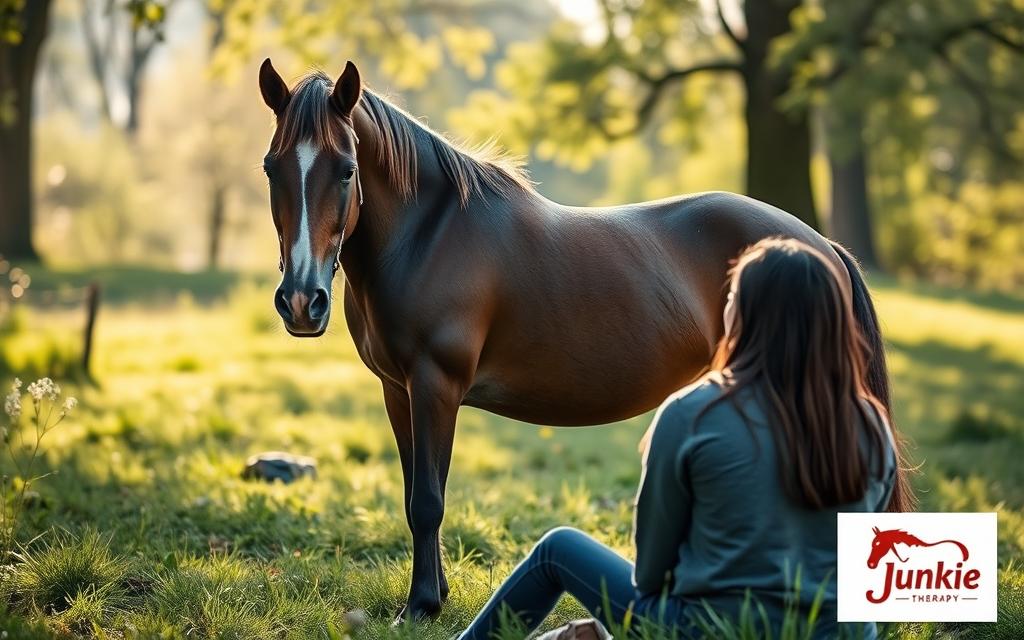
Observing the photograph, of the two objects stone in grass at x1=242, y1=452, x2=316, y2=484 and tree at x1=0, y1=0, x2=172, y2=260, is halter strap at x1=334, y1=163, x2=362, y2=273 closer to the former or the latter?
stone in grass at x1=242, y1=452, x2=316, y2=484

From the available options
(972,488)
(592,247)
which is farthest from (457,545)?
(972,488)

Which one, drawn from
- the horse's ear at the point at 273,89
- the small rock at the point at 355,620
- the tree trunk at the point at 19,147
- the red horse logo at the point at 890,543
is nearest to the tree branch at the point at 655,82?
the tree trunk at the point at 19,147

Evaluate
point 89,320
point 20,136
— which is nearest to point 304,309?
point 89,320

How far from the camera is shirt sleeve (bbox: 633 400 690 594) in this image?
2.90 m

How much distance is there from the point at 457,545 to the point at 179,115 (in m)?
33.6

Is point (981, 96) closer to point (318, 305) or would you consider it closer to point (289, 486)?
point (289, 486)

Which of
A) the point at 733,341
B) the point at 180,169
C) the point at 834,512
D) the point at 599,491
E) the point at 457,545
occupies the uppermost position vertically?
the point at 733,341

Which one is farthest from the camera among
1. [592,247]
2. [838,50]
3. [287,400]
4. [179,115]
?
[179,115]

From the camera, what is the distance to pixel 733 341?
302 cm

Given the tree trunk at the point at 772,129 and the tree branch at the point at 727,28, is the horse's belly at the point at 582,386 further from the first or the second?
the tree branch at the point at 727,28

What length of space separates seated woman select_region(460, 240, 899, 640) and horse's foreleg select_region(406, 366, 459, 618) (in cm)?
135

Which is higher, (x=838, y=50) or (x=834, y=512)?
(x=838, y=50)

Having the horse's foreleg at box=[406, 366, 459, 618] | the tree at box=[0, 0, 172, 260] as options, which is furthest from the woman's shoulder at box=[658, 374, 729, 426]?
the tree at box=[0, 0, 172, 260]

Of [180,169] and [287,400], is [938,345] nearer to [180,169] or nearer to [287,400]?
[287,400]
